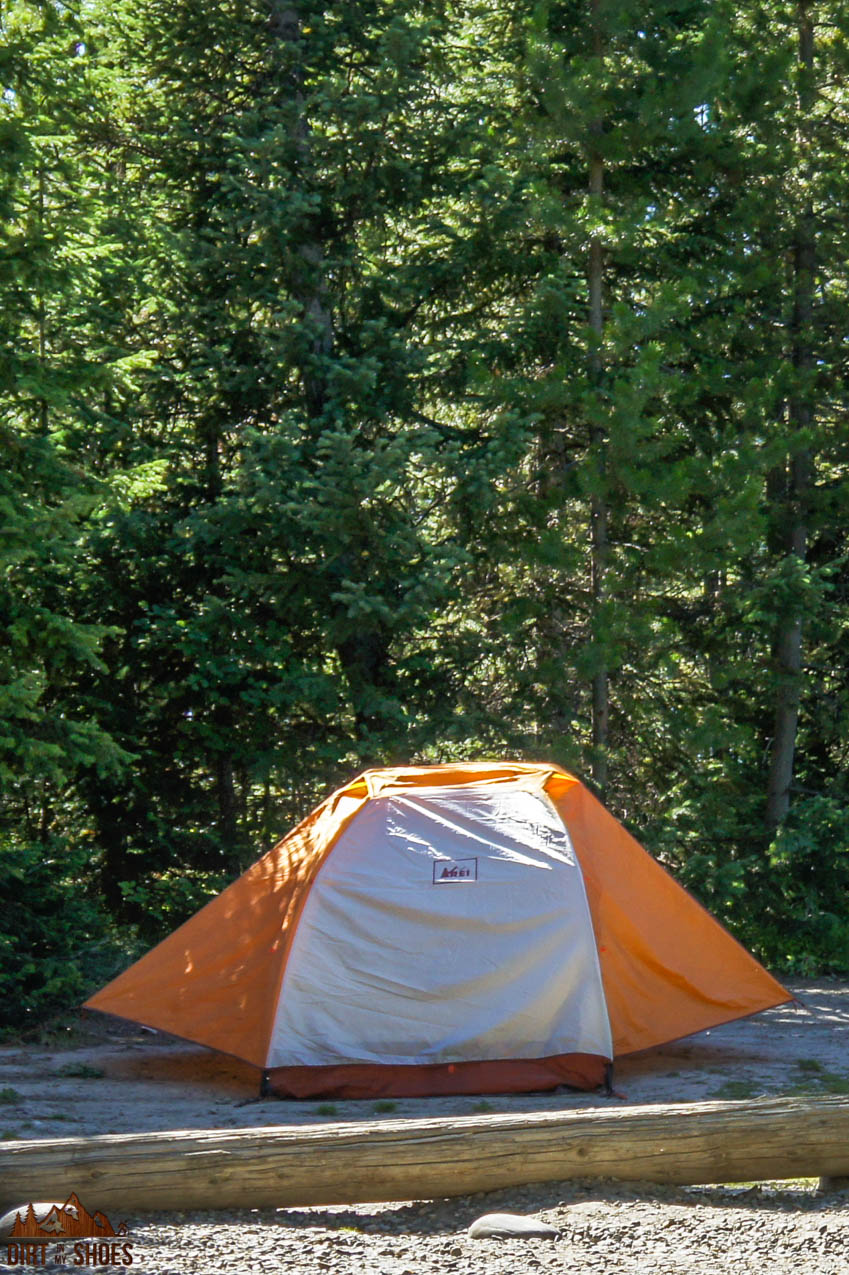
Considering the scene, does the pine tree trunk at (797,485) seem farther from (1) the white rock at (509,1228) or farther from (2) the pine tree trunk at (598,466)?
(1) the white rock at (509,1228)

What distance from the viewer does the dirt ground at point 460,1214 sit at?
4.50 m

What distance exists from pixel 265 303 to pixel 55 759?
4559 millimetres

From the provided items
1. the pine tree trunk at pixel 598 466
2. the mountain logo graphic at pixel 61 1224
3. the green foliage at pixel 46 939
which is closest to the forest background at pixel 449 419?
the pine tree trunk at pixel 598 466

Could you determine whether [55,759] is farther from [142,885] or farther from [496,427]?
[496,427]

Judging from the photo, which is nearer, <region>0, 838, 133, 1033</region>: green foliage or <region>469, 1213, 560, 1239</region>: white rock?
<region>469, 1213, 560, 1239</region>: white rock

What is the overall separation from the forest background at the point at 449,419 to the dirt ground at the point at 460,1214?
2.99 meters

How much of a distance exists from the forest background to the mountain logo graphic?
16.2ft

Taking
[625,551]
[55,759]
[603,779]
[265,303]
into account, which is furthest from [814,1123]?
[265,303]

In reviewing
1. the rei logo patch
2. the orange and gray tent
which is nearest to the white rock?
the orange and gray tent

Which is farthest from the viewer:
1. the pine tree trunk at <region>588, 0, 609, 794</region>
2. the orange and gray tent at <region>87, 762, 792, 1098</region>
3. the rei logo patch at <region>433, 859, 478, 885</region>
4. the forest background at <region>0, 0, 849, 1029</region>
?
the pine tree trunk at <region>588, 0, 609, 794</region>

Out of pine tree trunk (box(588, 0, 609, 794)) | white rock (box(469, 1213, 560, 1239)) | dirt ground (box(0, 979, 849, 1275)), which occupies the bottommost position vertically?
dirt ground (box(0, 979, 849, 1275))

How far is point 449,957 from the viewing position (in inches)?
281

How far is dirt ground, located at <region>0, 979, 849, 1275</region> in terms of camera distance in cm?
450

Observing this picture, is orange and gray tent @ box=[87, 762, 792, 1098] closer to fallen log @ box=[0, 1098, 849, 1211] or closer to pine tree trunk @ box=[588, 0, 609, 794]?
fallen log @ box=[0, 1098, 849, 1211]
